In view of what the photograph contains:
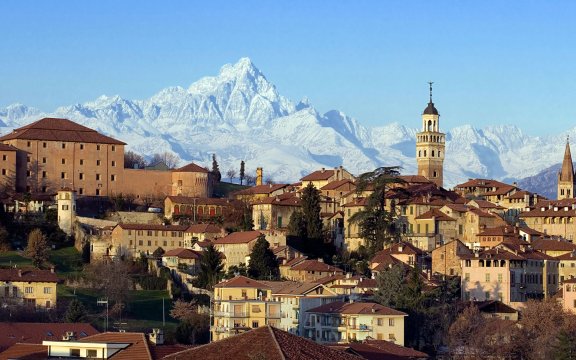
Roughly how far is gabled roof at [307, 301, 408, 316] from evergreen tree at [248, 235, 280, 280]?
12356mm

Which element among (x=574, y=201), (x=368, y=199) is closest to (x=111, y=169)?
(x=368, y=199)

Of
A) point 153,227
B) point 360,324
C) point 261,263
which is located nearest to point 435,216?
point 261,263

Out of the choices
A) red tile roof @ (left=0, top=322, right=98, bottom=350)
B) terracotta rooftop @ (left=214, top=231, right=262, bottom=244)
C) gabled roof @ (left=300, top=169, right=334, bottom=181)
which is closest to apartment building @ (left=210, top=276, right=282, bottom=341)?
red tile roof @ (left=0, top=322, right=98, bottom=350)

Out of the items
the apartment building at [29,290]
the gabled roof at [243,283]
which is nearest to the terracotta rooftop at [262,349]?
the gabled roof at [243,283]

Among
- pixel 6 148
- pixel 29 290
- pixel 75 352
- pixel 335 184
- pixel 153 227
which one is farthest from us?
pixel 335 184

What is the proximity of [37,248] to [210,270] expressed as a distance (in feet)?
34.5

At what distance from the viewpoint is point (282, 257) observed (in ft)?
294

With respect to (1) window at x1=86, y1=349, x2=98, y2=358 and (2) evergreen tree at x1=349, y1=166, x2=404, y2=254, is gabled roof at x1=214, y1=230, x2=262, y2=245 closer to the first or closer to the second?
(2) evergreen tree at x1=349, y1=166, x2=404, y2=254

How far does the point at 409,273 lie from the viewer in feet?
269

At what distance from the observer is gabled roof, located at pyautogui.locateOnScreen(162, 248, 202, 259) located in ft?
303

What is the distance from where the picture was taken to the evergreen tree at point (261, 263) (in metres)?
87.4

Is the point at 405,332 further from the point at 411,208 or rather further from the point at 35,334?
the point at 411,208

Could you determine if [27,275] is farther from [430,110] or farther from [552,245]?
[430,110]

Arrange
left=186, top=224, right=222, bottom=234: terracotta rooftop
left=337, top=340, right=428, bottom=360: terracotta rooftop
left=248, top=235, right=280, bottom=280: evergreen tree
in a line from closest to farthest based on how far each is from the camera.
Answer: left=337, top=340, right=428, bottom=360: terracotta rooftop, left=248, top=235, right=280, bottom=280: evergreen tree, left=186, top=224, right=222, bottom=234: terracotta rooftop
